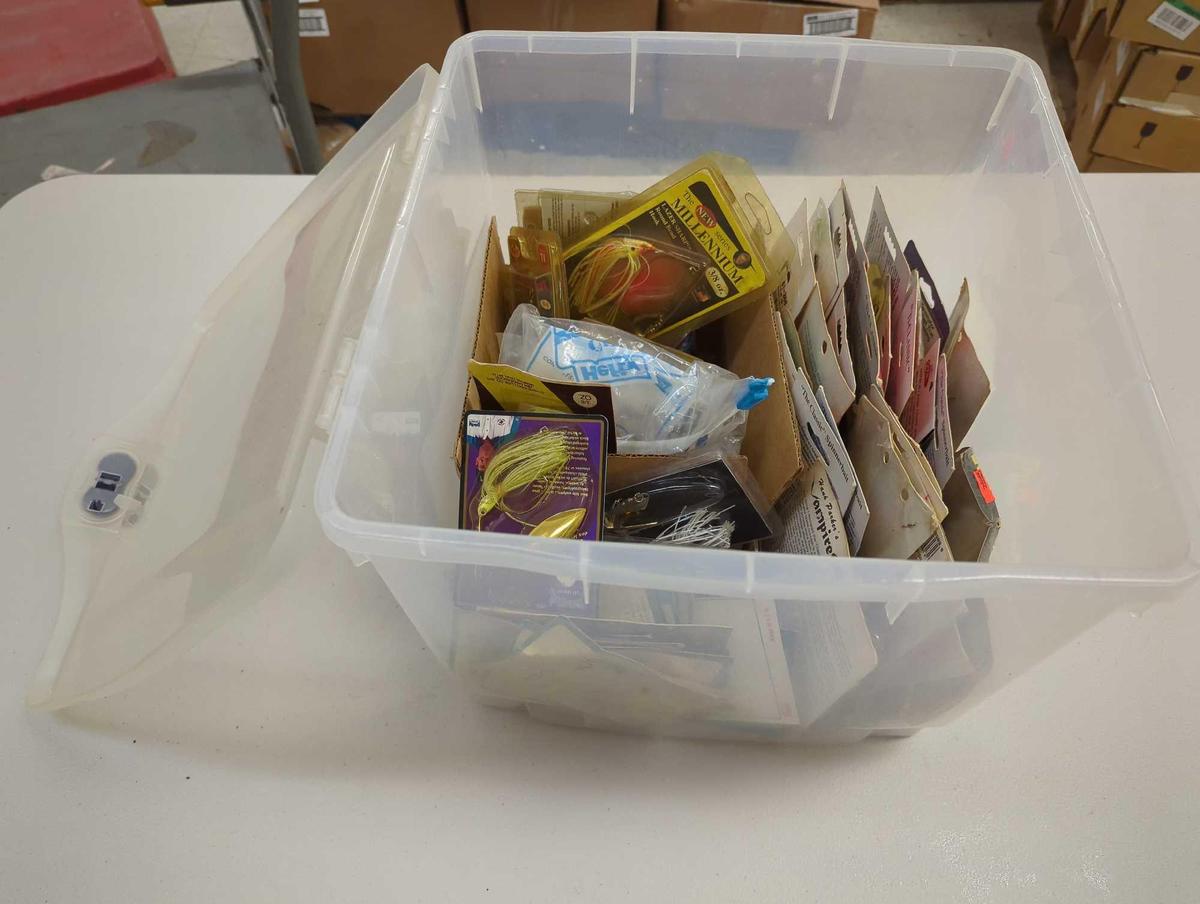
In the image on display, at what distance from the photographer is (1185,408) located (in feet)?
1.98

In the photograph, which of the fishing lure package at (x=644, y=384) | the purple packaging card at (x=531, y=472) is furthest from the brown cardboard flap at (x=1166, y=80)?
the purple packaging card at (x=531, y=472)

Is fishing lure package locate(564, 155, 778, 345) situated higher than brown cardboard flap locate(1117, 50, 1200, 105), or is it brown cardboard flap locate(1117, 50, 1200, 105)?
fishing lure package locate(564, 155, 778, 345)

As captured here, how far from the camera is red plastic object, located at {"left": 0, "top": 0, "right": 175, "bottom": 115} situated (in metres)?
1.14

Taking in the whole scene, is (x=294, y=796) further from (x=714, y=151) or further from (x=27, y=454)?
(x=714, y=151)

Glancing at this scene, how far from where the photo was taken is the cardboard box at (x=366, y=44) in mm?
1351

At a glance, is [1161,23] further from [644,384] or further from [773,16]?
[644,384]

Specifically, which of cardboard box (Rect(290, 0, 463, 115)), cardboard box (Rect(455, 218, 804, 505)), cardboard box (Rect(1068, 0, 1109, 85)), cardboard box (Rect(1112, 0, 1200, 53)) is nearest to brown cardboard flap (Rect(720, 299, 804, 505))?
cardboard box (Rect(455, 218, 804, 505))

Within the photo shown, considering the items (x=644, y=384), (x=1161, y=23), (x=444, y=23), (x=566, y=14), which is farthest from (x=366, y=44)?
(x=1161, y=23)

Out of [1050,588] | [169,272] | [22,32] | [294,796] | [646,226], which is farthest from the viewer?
[22,32]

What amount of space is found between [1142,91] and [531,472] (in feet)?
4.91

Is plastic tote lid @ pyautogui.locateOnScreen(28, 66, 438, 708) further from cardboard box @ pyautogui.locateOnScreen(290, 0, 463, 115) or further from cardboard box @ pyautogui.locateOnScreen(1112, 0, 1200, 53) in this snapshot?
cardboard box @ pyautogui.locateOnScreen(1112, 0, 1200, 53)

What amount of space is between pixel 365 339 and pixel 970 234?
→ 0.47m

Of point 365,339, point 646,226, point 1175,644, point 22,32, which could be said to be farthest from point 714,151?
point 22,32

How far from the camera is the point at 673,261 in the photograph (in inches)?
23.1
